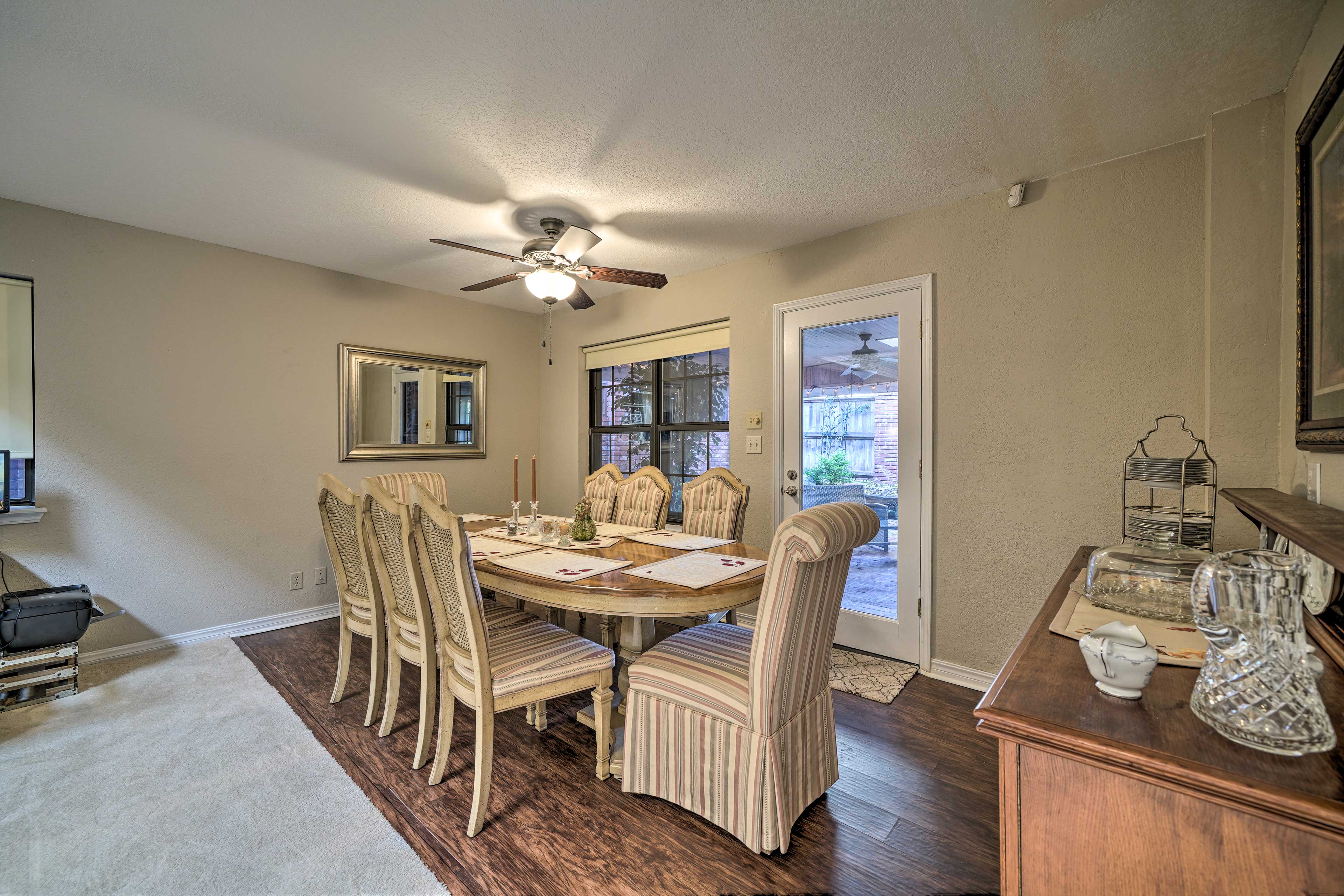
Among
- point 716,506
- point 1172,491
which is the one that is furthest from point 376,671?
point 1172,491

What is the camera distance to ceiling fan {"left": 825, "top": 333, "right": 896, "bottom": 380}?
3.06 m

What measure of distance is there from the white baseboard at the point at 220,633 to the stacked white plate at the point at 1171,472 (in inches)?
152

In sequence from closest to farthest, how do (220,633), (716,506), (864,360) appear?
(716,506) → (864,360) → (220,633)

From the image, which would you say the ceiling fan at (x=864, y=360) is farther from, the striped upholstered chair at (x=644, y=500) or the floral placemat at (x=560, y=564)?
the floral placemat at (x=560, y=564)

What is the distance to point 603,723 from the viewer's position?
1918mm

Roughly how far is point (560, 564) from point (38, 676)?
99.9 inches

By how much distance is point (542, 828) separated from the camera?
171 centimetres

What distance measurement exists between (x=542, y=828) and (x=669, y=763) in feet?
1.40

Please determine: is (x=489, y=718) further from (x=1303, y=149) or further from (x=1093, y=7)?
(x=1303, y=149)

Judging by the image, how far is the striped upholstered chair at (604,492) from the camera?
3.38m

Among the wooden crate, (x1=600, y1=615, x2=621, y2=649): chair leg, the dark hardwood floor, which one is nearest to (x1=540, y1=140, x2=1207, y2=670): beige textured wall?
the dark hardwood floor

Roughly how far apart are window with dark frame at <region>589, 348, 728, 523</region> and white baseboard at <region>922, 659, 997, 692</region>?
1.76 meters

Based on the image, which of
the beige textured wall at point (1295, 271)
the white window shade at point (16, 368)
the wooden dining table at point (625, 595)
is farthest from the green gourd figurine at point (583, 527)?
the white window shade at point (16, 368)

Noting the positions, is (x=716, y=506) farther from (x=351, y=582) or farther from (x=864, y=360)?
(x=351, y=582)
